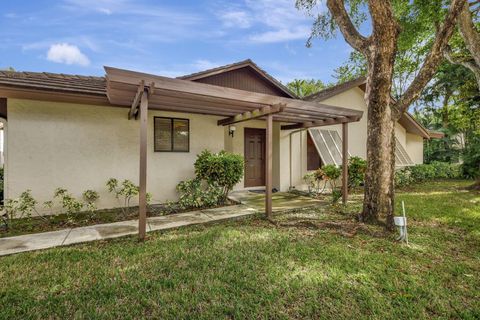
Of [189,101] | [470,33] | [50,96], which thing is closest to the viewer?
[50,96]

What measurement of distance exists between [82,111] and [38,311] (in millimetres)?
5589

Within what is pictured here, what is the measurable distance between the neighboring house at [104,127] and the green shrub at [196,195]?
592 mm

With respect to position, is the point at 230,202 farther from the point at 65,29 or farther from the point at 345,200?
the point at 65,29

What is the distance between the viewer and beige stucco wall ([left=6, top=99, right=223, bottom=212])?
600 cm

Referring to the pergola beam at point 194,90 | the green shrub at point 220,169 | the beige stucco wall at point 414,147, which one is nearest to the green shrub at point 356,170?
the pergola beam at point 194,90

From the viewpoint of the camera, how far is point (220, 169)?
7.47m

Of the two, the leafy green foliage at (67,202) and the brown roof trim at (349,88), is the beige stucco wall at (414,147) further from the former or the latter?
the leafy green foliage at (67,202)

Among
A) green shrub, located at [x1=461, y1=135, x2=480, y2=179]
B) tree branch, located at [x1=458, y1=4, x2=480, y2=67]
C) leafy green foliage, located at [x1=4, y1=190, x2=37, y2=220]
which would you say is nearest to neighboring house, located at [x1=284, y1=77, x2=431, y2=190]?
green shrub, located at [x1=461, y1=135, x2=480, y2=179]

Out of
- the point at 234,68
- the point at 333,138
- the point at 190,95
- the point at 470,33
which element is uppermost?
the point at 470,33

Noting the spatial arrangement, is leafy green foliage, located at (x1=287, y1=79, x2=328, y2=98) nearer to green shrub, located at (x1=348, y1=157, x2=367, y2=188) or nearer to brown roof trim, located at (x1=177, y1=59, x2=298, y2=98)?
brown roof trim, located at (x1=177, y1=59, x2=298, y2=98)

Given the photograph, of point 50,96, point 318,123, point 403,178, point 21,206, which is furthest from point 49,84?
point 403,178

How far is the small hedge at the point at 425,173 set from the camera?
12.2 metres

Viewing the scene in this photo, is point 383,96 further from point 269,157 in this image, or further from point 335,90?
point 335,90

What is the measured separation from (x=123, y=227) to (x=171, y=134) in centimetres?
353
